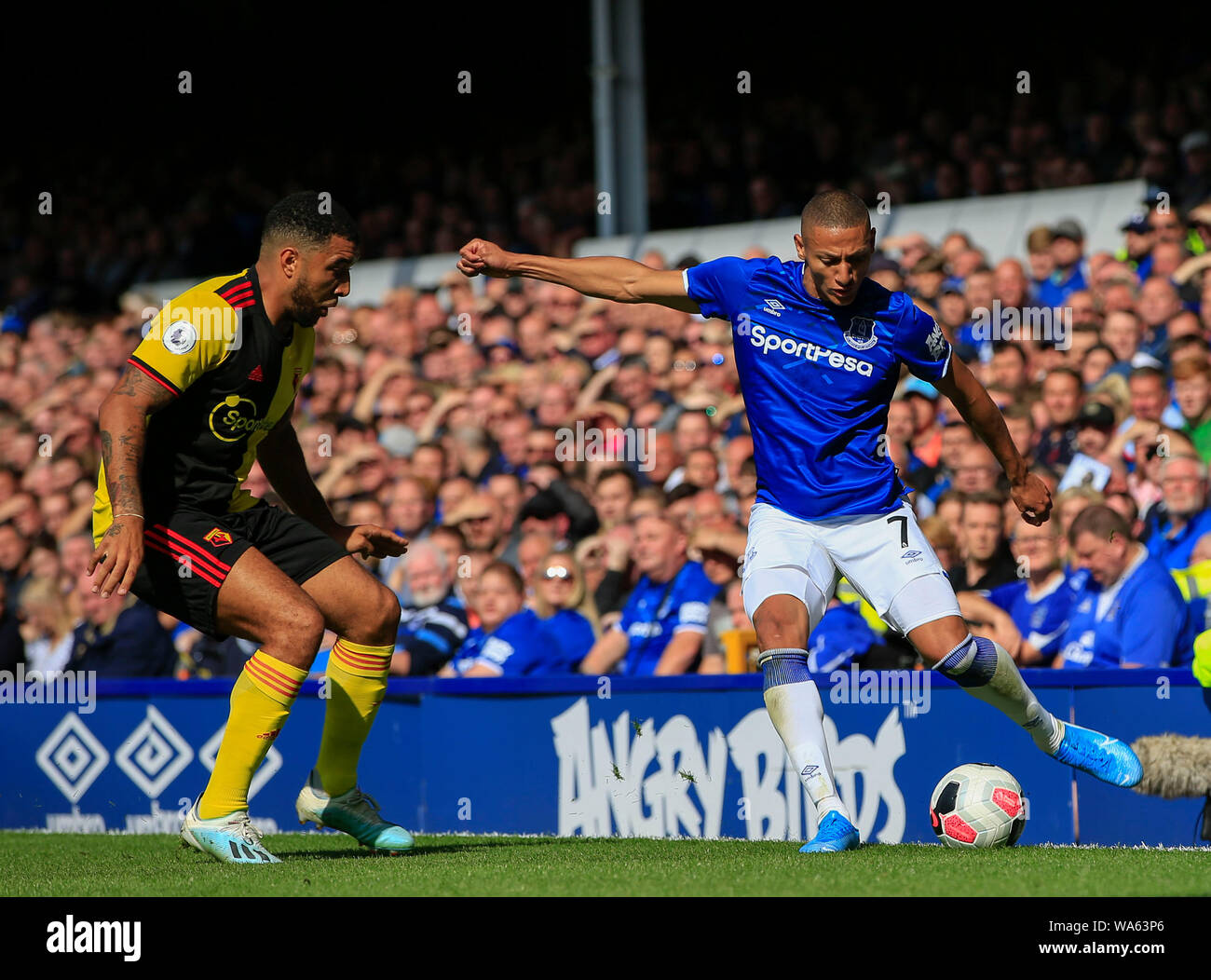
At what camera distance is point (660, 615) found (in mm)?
8539

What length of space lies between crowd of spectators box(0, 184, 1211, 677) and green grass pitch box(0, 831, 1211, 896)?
217 centimetres

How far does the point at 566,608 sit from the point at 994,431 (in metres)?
3.47

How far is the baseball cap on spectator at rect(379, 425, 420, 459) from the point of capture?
1166cm

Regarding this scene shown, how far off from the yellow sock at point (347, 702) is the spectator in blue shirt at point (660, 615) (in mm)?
2802

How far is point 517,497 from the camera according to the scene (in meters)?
10.1

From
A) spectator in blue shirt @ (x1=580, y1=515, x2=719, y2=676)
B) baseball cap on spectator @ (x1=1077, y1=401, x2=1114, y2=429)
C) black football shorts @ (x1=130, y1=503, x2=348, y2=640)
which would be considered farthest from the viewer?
baseball cap on spectator @ (x1=1077, y1=401, x2=1114, y2=429)

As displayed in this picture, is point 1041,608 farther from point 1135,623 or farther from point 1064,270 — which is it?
point 1064,270

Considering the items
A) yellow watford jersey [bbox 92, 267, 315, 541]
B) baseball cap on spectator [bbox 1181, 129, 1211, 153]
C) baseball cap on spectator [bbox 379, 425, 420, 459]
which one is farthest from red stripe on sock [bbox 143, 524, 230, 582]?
baseball cap on spectator [bbox 1181, 129, 1211, 153]

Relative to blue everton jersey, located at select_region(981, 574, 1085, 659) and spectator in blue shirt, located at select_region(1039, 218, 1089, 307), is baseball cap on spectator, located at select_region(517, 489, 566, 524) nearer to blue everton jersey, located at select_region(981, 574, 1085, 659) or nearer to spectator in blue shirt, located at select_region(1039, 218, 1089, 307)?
blue everton jersey, located at select_region(981, 574, 1085, 659)

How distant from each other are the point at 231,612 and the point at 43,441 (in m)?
8.56

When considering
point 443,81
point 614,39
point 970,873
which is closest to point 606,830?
point 970,873

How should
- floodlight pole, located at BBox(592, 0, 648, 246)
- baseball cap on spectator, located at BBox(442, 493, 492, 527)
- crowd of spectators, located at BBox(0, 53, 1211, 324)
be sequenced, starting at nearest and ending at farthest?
baseball cap on spectator, located at BBox(442, 493, 492, 527) < crowd of spectators, located at BBox(0, 53, 1211, 324) < floodlight pole, located at BBox(592, 0, 648, 246)

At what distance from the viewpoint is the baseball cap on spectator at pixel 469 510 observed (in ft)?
31.8
